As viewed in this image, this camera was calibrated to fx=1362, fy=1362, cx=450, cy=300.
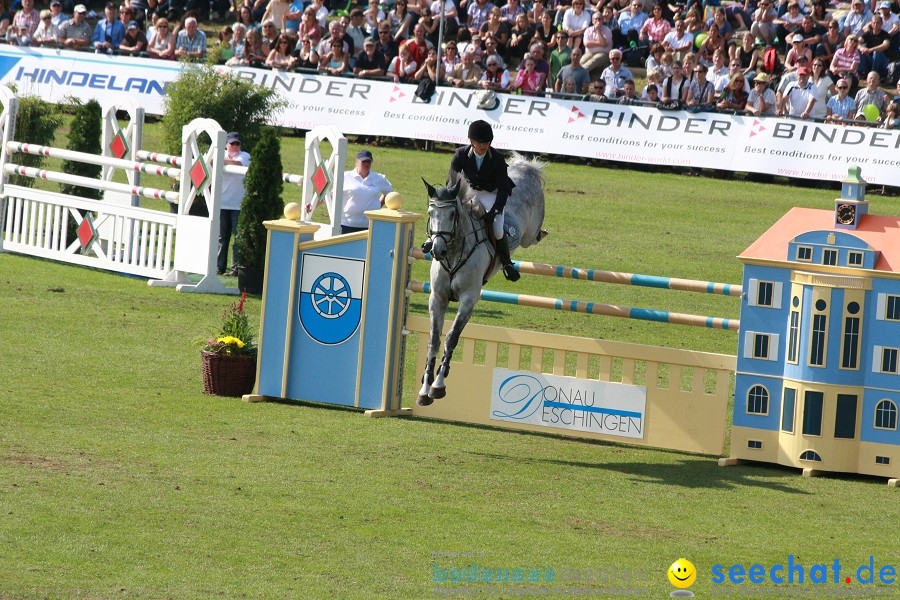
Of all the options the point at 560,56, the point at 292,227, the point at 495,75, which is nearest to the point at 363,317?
the point at 292,227

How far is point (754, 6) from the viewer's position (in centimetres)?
2819

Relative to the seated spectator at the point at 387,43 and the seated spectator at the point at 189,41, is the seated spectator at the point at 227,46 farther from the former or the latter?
the seated spectator at the point at 387,43

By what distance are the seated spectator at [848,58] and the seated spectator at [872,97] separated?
1.58 metres

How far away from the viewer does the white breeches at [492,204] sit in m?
10.2

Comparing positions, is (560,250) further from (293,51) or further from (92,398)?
(293,51)

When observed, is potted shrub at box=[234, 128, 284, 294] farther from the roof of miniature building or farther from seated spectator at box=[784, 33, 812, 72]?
seated spectator at box=[784, 33, 812, 72]

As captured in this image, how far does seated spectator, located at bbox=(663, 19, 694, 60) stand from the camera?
26.1 m

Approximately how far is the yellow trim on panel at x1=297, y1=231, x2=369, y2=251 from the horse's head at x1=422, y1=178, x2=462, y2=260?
1779 millimetres

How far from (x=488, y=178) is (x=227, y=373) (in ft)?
9.96

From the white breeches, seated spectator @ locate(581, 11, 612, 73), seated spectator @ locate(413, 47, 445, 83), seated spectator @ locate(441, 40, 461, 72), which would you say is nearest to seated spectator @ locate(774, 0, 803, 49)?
seated spectator @ locate(581, 11, 612, 73)

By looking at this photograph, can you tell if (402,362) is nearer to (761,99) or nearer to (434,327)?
(434,327)

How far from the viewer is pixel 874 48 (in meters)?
25.2

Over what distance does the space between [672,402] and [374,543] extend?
3667 millimetres

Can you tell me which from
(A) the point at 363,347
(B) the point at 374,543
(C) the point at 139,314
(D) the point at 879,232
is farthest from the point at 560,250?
(B) the point at 374,543
